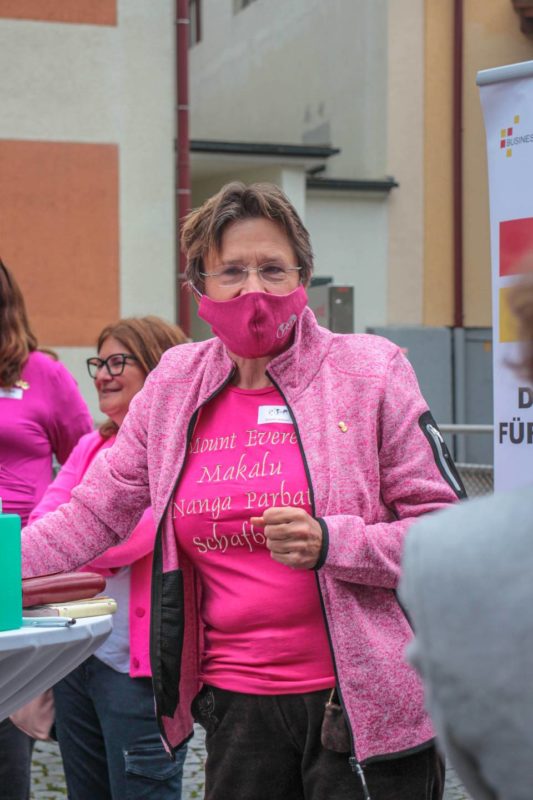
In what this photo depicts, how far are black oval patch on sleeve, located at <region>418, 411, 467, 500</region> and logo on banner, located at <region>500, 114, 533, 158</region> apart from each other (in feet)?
3.33

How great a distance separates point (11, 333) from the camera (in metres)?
4.05

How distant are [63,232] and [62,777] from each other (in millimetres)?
9400

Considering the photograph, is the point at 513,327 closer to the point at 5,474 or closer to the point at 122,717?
the point at 122,717

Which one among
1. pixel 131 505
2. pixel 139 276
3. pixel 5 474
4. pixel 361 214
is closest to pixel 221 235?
pixel 131 505

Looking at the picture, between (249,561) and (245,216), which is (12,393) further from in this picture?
(249,561)

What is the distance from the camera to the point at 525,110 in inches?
123

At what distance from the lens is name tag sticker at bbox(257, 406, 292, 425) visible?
8.13 feet

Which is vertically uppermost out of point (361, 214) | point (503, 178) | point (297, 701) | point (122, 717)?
point (361, 214)

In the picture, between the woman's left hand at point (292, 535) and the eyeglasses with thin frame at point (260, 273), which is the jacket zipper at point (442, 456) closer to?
the woman's left hand at point (292, 535)

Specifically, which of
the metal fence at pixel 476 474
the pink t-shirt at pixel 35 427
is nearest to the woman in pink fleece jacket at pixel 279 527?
the pink t-shirt at pixel 35 427

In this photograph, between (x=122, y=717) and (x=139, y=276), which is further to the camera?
(x=139, y=276)

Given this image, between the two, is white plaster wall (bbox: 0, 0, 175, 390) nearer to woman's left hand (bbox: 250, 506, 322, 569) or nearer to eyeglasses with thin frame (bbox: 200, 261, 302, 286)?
eyeglasses with thin frame (bbox: 200, 261, 302, 286)

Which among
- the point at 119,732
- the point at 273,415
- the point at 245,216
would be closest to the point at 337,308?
the point at 119,732

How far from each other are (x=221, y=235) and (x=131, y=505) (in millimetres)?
589
